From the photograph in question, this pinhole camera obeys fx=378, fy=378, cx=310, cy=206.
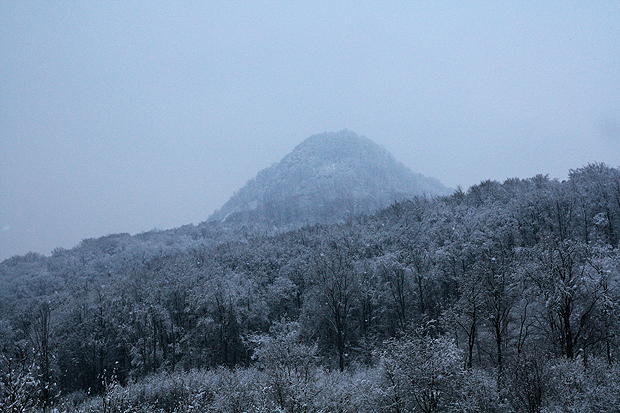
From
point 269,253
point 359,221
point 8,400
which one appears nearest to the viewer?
point 8,400

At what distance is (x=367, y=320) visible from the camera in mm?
47875

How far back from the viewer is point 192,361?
47125mm

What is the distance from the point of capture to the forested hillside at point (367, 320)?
1722 centimetres

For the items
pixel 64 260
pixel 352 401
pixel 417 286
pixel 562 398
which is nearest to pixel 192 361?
pixel 417 286

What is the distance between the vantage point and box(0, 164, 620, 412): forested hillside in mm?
17219

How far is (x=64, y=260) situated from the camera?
107375 mm

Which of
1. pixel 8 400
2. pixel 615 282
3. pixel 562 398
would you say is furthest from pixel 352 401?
pixel 615 282

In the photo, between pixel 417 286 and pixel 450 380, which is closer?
pixel 450 380

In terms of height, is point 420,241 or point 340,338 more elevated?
point 420,241

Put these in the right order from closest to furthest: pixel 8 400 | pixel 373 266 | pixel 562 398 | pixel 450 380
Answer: pixel 8 400 → pixel 562 398 → pixel 450 380 → pixel 373 266

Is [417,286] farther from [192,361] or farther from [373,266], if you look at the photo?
[192,361]

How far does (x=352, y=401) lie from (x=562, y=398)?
30.2 feet

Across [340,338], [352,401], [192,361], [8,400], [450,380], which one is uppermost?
[8,400]

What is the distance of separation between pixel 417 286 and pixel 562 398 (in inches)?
1285
